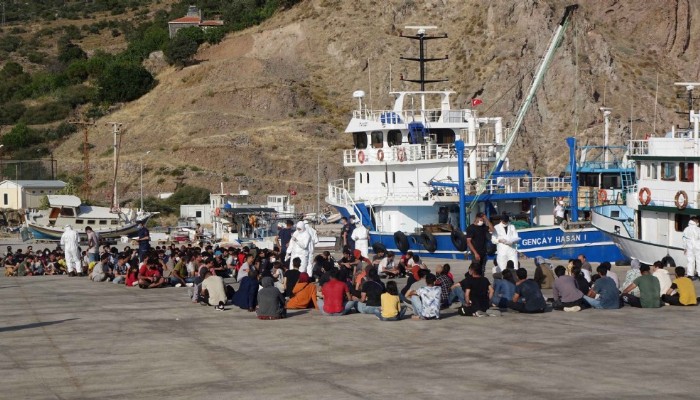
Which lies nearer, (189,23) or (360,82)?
(360,82)

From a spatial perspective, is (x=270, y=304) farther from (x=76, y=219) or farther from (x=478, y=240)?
(x=76, y=219)

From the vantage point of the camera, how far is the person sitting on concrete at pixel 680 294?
22.5m

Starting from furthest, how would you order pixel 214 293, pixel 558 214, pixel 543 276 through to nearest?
pixel 558 214 < pixel 543 276 < pixel 214 293

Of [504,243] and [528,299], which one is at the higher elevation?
[504,243]

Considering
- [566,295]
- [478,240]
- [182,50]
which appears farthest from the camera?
[182,50]

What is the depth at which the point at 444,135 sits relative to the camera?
145 feet

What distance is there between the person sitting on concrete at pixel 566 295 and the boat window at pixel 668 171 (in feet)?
39.1

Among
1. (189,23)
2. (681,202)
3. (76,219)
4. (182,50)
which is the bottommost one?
(76,219)

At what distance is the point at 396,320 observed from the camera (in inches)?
832

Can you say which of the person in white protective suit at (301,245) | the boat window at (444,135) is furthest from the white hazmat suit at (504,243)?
the boat window at (444,135)

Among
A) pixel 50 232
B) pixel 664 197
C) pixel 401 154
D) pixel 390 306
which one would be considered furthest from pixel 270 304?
pixel 50 232

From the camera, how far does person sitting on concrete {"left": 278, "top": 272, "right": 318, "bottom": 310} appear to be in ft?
75.8

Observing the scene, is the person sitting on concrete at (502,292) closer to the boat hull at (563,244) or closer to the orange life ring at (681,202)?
the orange life ring at (681,202)

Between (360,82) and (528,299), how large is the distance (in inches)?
3062
